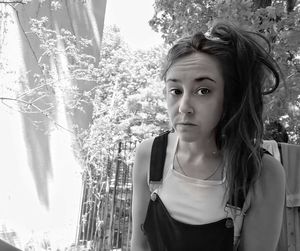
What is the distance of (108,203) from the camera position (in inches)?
190

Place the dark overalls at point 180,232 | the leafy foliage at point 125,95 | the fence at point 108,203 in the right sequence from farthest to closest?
the leafy foliage at point 125,95
the fence at point 108,203
the dark overalls at point 180,232

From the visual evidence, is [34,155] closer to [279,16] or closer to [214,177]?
[279,16]

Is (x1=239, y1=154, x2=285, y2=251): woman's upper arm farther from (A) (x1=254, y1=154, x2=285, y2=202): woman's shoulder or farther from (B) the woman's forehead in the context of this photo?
(B) the woman's forehead

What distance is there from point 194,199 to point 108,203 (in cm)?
403

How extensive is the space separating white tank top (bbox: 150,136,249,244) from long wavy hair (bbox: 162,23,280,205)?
4 centimetres

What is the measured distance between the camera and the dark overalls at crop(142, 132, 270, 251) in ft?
2.88

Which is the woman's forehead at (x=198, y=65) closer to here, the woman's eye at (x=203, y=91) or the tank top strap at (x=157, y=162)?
the woman's eye at (x=203, y=91)

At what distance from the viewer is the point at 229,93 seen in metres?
0.97

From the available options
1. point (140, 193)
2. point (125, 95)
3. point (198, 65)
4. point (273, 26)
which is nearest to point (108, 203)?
point (125, 95)

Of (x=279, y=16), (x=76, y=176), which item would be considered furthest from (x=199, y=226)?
(x=76, y=176)

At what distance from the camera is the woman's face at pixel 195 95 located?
2.93ft

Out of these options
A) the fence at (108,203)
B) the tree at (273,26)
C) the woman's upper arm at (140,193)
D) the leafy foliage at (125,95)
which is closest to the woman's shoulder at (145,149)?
the woman's upper arm at (140,193)

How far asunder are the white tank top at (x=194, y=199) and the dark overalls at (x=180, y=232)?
0.01m

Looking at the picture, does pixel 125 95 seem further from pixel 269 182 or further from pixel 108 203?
pixel 269 182
